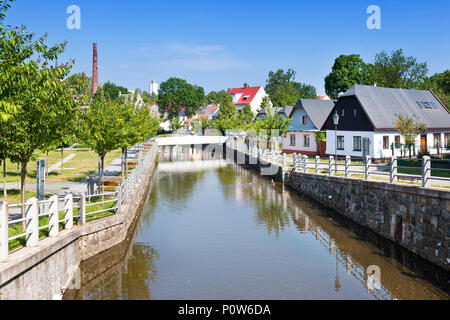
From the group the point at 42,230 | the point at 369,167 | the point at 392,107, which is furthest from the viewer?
the point at 392,107

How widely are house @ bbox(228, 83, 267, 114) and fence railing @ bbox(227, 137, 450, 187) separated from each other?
53.3m

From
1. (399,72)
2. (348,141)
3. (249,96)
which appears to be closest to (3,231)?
(348,141)

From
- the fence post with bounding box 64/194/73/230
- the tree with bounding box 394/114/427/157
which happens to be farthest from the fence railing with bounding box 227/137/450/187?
the fence post with bounding box 64/194/73/230

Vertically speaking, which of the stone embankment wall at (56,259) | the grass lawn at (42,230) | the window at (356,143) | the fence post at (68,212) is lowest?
the stone embankment wall at (56,259)

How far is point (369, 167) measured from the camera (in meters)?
20.0

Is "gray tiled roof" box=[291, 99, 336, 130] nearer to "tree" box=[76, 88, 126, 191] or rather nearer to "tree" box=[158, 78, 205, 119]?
"tree" box=[76, 88, 126, 191]

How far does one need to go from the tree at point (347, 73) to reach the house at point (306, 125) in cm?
3427

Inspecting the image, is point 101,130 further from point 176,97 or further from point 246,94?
point 176,97

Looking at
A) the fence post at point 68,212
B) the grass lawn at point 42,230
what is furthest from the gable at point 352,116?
the fence post at point 68,212

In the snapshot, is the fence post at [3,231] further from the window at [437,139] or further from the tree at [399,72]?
the tree at [399,72]

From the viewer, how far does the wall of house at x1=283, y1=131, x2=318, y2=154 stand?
46.1 metres

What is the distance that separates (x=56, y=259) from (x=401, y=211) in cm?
1202

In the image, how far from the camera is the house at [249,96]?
109125mm
